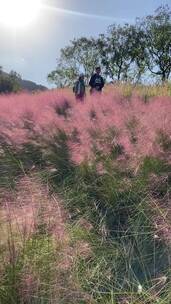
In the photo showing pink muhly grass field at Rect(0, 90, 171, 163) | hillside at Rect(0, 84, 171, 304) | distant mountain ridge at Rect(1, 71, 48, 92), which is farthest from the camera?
distant mountain ridge at Rect(1, 71, 48, 92)

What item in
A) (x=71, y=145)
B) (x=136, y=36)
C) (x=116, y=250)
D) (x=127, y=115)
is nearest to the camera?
(x=116, y=250)

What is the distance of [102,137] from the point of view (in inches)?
170

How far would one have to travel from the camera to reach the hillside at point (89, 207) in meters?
2.51

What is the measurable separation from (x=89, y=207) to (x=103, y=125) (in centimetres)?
110

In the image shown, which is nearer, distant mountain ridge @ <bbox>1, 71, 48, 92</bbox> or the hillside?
the hillside

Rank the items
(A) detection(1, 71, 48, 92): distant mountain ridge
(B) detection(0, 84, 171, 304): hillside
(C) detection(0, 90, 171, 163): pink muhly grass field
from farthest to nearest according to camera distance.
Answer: (A) detection(1, 71, 48, 92): distant mountain ridge < (C) detection(0, 90, 171, 163): pink muhly grass field < (B) detection(0, 84, 171, 304): hillside

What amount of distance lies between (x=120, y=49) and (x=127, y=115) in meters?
33.7

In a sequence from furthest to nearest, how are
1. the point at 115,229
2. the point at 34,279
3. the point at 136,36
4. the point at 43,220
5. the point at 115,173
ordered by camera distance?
the point at 136,36, the point at 115,173, the point at 115,229, the point at 43,220, the point at 34,279

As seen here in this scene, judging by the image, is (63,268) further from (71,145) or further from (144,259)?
(71,145)

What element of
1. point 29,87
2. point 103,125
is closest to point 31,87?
point 29,87

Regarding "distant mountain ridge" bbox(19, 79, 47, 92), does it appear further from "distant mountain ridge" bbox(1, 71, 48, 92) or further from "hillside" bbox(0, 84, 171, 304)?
"hillside" bbox(0, 84, 171, 304)

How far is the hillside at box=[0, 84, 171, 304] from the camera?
2.51 meters

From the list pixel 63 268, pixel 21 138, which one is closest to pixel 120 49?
pixel 21 138

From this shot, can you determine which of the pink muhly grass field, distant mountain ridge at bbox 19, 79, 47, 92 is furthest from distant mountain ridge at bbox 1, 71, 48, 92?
the pink muhly grass field
